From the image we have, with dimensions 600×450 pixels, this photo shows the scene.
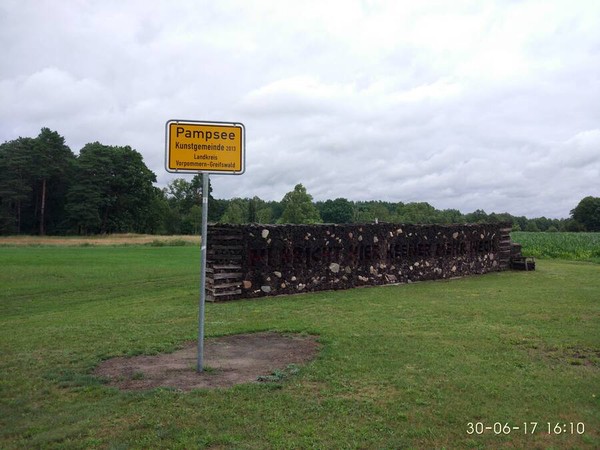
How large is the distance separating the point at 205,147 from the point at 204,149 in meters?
0.03

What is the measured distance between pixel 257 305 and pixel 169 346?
16.3 ft

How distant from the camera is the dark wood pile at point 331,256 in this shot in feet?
45.0

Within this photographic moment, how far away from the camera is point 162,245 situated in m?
50.4

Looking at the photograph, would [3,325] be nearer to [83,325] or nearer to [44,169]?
[83,325]

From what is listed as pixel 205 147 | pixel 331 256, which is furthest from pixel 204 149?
pixel 331 256

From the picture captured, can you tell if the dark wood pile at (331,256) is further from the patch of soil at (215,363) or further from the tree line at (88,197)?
the tree line at (88,197)

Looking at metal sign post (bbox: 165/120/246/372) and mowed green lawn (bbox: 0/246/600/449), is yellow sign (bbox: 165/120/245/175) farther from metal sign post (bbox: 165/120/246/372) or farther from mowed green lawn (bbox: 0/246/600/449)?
mowed green lawn (bbox: 0/246/600/449)

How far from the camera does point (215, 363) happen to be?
22.5 feet

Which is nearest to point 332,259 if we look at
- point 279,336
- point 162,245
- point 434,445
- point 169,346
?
point 279,336

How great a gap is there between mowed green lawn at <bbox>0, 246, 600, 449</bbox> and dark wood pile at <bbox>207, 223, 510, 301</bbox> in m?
1.36

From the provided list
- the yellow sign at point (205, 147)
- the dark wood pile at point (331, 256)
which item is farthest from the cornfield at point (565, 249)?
the yellow sign at point (205, 147)

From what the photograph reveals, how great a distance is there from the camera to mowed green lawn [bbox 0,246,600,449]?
439 centimetres
